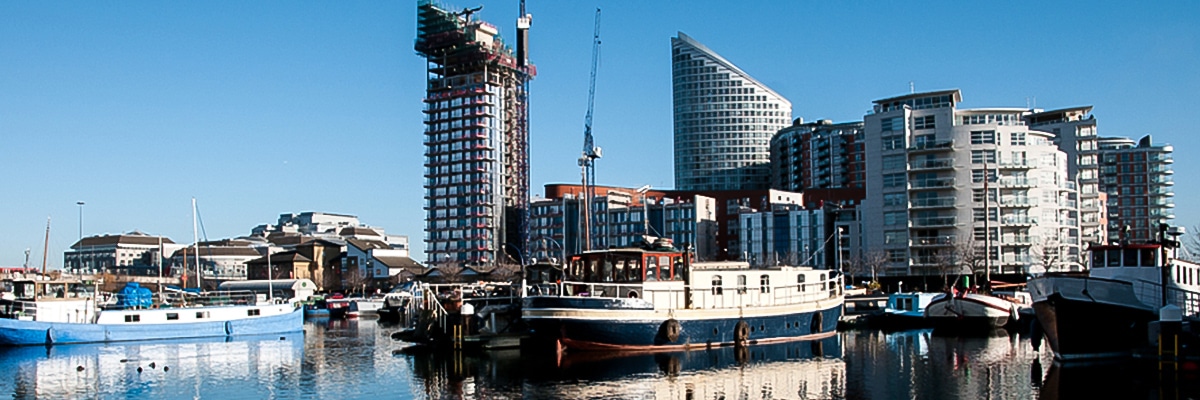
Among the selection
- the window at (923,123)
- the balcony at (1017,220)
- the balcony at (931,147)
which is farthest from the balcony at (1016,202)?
the window at (923,123)

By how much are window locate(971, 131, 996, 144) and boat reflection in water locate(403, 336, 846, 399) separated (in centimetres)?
6405

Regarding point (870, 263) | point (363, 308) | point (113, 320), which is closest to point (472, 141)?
point (363, 308)

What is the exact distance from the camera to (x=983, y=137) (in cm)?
10738

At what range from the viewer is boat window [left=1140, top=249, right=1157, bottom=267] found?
42.0 m

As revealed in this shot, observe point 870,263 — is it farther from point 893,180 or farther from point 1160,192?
point 1160,192

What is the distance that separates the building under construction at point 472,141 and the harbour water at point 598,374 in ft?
394

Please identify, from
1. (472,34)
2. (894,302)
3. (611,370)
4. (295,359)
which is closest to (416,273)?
(472,34)

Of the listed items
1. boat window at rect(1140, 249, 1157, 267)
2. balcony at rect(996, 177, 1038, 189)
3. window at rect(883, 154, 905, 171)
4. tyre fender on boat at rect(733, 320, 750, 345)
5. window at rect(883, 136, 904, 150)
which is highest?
window at rect(883, 136, 904, 150)

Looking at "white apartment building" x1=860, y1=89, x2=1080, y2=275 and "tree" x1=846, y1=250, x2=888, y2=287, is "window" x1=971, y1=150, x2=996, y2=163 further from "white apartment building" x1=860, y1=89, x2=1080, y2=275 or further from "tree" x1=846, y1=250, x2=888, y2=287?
"tree" x1=846, y1=250, x2=888, y2=287

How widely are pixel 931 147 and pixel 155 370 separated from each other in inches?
3236

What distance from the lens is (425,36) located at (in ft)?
607

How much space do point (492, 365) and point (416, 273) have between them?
118m

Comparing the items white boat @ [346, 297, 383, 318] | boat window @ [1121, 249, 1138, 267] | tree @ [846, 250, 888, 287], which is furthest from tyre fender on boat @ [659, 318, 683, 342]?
tree @ [846, 250, 888, 287]

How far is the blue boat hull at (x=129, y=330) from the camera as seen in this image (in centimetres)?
5906
